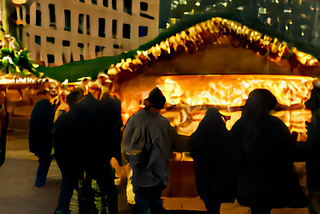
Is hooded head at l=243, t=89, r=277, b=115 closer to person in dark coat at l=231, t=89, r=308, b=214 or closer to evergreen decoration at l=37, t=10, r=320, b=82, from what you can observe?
person in dark coat at l=231, t=89, r=308, b=214

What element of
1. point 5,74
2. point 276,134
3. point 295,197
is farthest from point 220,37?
point 5,74

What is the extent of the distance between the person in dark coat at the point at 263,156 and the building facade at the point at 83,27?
100 centimetres

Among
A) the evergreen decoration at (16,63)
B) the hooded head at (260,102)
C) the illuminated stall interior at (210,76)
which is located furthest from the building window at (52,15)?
the hooded head at (260,102)

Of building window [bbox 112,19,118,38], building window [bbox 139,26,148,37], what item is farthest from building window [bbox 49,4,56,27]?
building window [bbox 139,26,148,37]

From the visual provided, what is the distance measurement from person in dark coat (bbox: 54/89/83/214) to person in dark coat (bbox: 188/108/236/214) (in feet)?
2.99

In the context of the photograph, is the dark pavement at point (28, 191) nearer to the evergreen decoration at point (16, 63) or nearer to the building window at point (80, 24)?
the evergreen decoration at point (16, 63)

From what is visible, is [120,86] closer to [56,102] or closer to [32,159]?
[56,102]

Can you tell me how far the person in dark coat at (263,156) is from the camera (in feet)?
6.16

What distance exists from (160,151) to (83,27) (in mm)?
1179

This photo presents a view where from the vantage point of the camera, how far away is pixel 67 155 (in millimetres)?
2066

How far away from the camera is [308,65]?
6.77 ft

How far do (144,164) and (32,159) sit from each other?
95 cm

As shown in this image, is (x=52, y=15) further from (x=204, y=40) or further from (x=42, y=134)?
(x=204, y=40)

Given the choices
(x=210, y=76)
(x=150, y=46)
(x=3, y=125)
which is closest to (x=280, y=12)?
(x=210, y=76)
